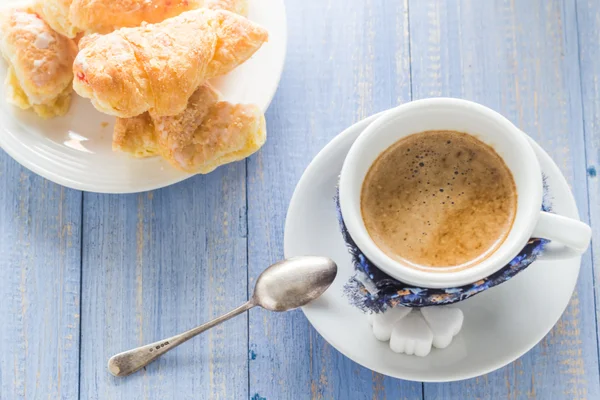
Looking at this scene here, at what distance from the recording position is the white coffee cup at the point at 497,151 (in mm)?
1007

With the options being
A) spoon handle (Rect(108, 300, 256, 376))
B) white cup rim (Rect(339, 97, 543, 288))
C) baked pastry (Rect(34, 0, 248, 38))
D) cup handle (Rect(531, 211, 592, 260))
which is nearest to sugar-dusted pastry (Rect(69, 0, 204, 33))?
baked pastry (Rect(34, 0, 248, 38))

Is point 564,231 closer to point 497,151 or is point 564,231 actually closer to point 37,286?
point 497,151

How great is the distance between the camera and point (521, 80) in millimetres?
1364

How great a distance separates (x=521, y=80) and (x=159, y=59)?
25.2 inches

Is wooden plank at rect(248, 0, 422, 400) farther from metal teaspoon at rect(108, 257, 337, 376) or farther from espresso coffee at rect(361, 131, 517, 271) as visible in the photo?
espresso coffee at rect(361, 131, 517, 271)

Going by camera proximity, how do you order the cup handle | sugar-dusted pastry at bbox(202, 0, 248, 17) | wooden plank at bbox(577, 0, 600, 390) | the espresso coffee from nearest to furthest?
the cup handle
the espresso coffee
sugar-dusted pastry at bbox(202, 0, 248, 17)
wooden plank at bbox(577, 0, 600, 390)

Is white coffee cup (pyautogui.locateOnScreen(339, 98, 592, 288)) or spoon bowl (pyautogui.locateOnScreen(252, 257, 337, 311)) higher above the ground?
white coffee cup (pyautogui.locateOnScreen(339, 98, 592, 288))

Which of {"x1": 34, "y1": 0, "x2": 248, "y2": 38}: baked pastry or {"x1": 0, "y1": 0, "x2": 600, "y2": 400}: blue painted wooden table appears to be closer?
{"x1": 34, "y1": 0, "x2": 248, "y2": 38}: baked pastry

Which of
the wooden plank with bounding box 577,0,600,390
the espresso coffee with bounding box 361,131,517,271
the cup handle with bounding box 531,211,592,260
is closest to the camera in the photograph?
the cup handle with bounding box 531,211,592,260

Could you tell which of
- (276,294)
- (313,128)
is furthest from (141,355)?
(313,128)

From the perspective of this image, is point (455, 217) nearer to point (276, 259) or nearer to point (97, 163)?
point (276, 259)

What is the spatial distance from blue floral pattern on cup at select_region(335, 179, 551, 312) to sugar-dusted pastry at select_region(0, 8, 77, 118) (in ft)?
1.66

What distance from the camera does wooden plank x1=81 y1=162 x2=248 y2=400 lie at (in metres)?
1.33

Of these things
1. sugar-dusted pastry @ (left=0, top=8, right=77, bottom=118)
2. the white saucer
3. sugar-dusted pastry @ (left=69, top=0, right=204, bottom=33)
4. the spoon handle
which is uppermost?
sugar-dusted pastry @ (left=69, top=0, right=204, bottom=33)
